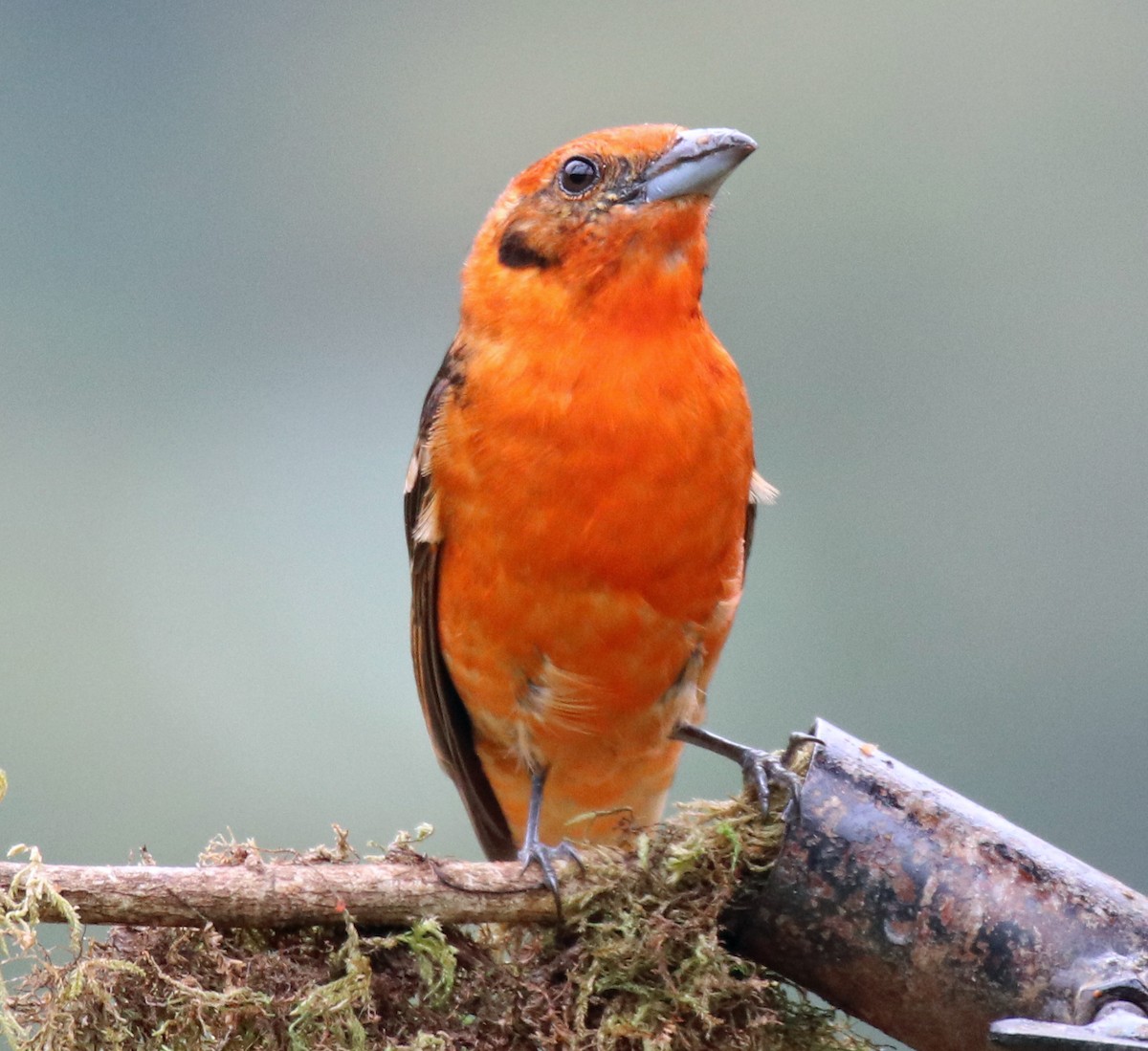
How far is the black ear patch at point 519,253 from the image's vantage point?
396 centimetres

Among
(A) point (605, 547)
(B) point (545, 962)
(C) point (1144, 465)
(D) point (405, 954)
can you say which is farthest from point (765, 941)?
(C) point (1144, 465)

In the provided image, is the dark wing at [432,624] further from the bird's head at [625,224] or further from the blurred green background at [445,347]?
the blurred green background at [445,347]

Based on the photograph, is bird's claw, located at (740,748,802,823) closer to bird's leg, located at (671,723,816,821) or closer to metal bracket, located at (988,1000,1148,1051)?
bird's leg, located at (671,723,816,821)

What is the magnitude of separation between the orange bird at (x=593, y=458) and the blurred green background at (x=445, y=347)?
416 centimetres

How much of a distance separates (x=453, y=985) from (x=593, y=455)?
134 cm

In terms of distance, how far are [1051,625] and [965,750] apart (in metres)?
0.99

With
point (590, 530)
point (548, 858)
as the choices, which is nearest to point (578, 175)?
point (590, 530)

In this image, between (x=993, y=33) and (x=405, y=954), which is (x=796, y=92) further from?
(x=405, y=954)

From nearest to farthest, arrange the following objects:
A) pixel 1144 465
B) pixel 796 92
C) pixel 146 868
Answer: pixel 146 868, pixel 1144 465, pixel 796 92

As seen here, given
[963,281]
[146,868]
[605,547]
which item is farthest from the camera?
[963,281]

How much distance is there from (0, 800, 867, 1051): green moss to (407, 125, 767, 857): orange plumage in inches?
30.4

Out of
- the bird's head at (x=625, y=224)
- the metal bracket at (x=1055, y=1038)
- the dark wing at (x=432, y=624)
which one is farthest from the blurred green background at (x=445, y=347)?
the metal bracket at (x=1055, y=1038)

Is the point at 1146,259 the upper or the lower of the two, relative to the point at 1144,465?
upper

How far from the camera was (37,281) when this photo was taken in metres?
12.5
